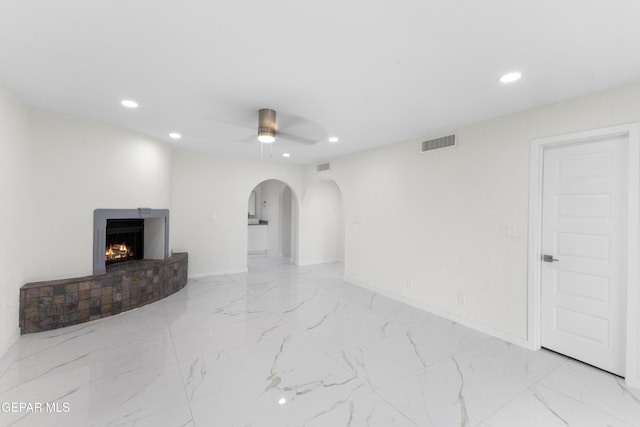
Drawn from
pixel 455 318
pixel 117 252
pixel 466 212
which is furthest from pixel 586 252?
pixel 117 252

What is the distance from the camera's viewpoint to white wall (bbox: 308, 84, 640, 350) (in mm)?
2740

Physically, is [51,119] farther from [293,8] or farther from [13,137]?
[293,8]

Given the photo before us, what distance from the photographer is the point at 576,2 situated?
54.5 inches

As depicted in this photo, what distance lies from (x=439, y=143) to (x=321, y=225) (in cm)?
388

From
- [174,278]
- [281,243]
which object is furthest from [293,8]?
[281,243]

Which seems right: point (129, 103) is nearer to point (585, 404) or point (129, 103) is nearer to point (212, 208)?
point (212, 208)

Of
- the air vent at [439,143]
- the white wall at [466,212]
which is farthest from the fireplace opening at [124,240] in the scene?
A: the air vent at [439,143]

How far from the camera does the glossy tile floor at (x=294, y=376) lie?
1.80 metres

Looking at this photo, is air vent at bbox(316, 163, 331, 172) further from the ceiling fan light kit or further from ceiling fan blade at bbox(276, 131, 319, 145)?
the ceiling fan light kit

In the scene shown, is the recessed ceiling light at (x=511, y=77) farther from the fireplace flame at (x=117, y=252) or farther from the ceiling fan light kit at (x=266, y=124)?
the fireplace flame at (x=117, y=252)

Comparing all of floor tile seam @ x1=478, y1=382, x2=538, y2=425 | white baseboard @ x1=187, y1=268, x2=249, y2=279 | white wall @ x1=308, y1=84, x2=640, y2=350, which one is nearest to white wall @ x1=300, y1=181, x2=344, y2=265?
white baseboard @ x1=187, y1=268, x2=249, y2=279

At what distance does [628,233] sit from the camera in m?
2.22

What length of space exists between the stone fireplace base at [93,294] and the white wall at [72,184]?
10.3 inches

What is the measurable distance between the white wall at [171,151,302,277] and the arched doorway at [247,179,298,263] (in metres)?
1.78
